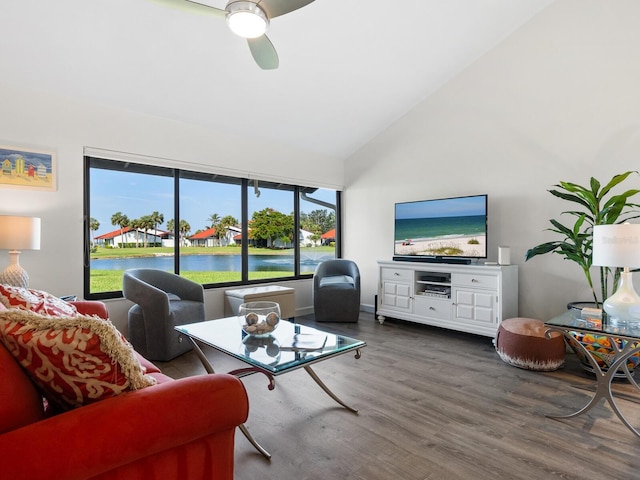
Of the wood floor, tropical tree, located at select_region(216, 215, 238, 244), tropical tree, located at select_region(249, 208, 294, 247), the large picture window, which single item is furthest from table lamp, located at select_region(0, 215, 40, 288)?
tropical tree, located at select_region(249, 208, 294, 247)

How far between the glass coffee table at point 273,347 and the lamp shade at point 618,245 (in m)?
1.48

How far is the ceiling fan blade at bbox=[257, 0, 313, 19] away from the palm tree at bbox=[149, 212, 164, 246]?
2.80m

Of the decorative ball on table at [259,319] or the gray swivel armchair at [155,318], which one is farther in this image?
the gray swivel armchair at [155,318]

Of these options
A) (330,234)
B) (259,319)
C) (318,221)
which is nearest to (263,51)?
(259,319)

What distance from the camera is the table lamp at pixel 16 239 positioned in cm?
264

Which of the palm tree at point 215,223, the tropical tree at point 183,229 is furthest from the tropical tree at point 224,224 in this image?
the tropical tree at point 183,229

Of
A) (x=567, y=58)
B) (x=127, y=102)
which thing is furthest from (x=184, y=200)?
(x=567, y=58)

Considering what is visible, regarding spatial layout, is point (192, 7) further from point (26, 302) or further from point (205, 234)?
point (205, 234)

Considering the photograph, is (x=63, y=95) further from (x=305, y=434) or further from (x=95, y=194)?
(x=305, y=434)

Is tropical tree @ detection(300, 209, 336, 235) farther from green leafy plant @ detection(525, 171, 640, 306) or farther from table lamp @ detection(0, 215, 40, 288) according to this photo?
table lamp @ detection(0, 215, 40, 288)

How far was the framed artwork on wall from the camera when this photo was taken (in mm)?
2990

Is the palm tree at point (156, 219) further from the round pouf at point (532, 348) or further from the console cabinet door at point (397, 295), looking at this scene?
the round pouf at point (532, 348)

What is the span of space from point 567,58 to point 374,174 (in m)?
2.51

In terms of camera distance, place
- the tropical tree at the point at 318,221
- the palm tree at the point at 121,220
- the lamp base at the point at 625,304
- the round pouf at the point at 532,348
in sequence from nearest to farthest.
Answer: the lamp base at the point at 625,304
the round pouf at the point at 532,348
the palm tree at the point at 121,220
the tropical tree at the point at 318,221
